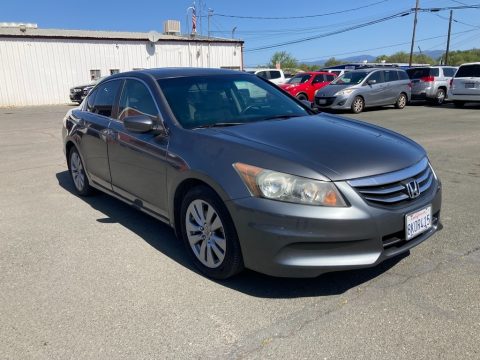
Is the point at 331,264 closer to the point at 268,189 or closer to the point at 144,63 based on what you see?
the point at 268,189

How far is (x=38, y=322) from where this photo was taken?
298cm

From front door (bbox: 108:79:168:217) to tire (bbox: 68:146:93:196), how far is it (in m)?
1.09

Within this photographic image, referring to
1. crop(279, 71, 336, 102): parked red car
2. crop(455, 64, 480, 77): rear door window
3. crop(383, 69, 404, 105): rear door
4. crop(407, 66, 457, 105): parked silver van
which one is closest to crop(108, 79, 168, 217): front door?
crop(279, 71, 336, 102): parked red car

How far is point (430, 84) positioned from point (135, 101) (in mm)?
18721


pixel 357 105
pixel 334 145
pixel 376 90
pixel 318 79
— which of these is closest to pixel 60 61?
pixel 318 79

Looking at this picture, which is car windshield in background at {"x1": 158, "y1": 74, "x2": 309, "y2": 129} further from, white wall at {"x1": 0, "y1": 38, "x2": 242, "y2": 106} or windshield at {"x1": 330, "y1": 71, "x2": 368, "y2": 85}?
white wall at {"x1": 0, "y1": 38, "x2": 242, "y2": 106}

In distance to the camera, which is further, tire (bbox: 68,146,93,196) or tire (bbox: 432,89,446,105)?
tire (bbox: 432,89,446,105)

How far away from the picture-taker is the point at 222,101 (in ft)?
13.8

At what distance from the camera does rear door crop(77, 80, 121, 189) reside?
4.91 metres

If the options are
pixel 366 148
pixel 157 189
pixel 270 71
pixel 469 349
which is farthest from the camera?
pixel 270 71

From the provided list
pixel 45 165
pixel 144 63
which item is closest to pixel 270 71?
pixel 144 63

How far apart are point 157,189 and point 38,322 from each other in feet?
4.70

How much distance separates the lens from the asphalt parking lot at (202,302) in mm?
2664

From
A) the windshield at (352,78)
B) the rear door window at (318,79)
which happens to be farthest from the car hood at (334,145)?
the rear door window at (318,79)
